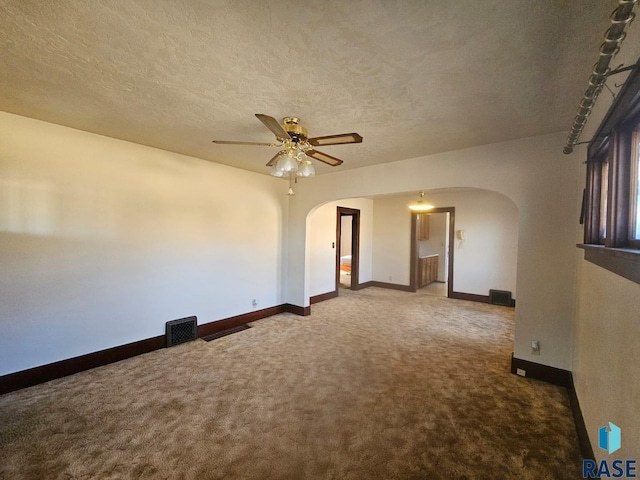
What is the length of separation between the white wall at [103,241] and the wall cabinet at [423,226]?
4852mm

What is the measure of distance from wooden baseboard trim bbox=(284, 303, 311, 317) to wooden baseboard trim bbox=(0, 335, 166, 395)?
2.12 metres

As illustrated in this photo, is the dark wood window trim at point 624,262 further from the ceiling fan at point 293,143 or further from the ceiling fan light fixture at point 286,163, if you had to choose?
the ceiling fan light fixture at point 286,163

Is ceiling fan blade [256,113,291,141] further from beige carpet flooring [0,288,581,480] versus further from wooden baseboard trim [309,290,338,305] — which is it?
wooden baseboard trim [309,290,338,305]

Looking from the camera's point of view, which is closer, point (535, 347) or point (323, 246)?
point (535, 347)

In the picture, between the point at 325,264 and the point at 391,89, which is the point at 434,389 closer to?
the point at 391,89

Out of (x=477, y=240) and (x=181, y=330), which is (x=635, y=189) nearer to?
(x=181, y=330)

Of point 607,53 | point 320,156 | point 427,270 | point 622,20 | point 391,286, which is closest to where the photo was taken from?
point 622,20

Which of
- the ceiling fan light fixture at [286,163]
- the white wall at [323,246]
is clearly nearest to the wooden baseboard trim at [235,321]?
the white wall at [323,246]

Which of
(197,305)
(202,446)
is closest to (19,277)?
(197,305)

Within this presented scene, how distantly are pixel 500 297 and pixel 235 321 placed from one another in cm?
533

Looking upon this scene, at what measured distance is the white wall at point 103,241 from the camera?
249 centimetres

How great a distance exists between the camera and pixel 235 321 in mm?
4227

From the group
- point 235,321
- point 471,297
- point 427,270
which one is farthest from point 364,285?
point 235,321

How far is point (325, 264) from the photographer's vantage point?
5938mm
